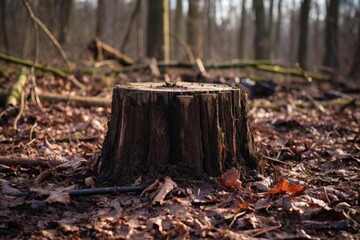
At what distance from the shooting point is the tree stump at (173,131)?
347 centimetres

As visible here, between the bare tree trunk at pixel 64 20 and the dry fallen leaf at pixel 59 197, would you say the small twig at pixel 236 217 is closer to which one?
the dry fallen leaf at pixel 59 197

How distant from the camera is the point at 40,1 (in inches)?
579

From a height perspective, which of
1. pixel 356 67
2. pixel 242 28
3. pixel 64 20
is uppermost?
pixel 242 28

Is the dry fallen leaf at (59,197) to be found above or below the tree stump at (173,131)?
below

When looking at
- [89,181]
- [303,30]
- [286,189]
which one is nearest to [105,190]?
[89,181]

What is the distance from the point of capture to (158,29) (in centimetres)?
1179

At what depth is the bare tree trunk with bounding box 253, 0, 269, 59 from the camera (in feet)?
58.8

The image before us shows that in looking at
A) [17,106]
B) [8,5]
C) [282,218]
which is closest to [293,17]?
[8,5]

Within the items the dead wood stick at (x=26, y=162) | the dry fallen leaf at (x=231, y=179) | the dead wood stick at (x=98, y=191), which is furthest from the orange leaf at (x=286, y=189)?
the dead wood stick at (x=26, y=162)

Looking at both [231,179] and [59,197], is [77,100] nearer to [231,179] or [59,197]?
[59,197]

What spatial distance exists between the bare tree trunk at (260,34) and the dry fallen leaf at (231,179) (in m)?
15.0

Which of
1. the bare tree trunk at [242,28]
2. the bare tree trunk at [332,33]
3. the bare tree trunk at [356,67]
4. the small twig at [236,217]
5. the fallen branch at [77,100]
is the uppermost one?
the bare tree trunk at [242,28]

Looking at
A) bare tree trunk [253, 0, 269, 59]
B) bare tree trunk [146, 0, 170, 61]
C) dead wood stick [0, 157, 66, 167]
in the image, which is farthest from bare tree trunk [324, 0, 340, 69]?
dead wood stick [0, 157, 66, 167]

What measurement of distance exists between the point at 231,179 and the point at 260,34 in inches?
615
